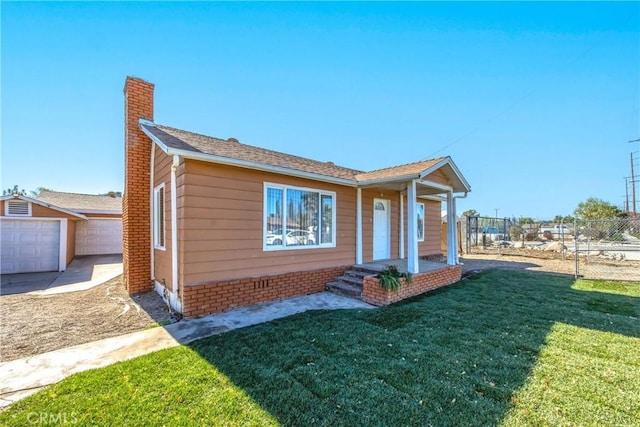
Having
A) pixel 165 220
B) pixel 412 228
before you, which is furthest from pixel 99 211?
pixel 412 228

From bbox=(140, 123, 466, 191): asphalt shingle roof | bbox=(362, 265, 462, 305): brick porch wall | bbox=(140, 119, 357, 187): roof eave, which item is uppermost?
bbox=(140, 123, 466, 191): asphalt shingle roof

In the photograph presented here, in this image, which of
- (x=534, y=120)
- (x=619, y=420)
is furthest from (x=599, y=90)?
(x=619, y=420)

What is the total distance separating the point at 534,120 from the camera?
14.2 metres

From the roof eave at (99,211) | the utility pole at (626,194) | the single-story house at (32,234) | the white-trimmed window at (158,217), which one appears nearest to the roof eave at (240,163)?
the white-trimmed window at (158,217)

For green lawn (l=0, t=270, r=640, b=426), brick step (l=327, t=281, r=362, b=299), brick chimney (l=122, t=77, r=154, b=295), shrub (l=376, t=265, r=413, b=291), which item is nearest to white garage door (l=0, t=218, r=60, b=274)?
brick chimney (l=122, t=77, r=154, b=295)

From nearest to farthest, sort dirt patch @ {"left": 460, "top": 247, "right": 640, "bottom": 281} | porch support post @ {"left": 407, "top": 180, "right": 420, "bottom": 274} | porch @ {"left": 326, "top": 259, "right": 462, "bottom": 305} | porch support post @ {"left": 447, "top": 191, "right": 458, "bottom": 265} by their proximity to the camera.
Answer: porch @ {"left": 326, "top": 259, "right": 462, "bottom": 305}
porch support post @ {"left": 407, "top": 180, "right": 420, "bottom": 274}
porch support post @ {"left": 447, "top": 191, "right": 458, "bottom": 265}
dirt patch @ {"left": 460, "top": 247, "right": 640, "bottom": 281}

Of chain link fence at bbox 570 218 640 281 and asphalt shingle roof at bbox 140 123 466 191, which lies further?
chain link fence at bbox 570 218 640 281

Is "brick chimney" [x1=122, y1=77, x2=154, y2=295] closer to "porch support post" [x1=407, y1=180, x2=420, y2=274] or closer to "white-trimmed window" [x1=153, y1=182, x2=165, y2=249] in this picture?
"white-trimmed window" [x1=153, y1=182, x2=165, y2=249]

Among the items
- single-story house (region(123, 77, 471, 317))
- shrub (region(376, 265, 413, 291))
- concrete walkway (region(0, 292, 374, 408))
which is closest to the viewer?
concrete walkway (region(0, 292, 374, 408))

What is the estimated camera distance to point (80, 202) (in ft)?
51.3

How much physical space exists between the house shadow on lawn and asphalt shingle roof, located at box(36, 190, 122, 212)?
1517cm

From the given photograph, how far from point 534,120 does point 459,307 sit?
13874 millimetres

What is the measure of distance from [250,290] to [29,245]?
10285 mm

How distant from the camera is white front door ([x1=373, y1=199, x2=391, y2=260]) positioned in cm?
893
